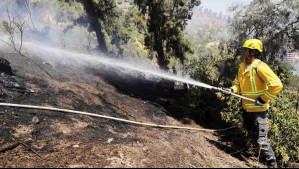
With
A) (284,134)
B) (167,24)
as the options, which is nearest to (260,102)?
(284,134)

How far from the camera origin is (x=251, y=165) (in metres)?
5.64

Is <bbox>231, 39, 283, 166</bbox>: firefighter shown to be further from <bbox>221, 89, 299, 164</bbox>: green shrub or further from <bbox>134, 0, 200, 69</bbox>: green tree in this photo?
<bbox>134, 0, 200, 69</bbox>: green tree

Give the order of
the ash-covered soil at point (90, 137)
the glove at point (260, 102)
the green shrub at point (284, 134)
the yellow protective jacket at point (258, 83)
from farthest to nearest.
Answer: the green shrub at point (284, 134) → the glove at point (260, 102) → the yellow protective jacket at point (258, 83) → the ash-covered soil at point (90, 137)

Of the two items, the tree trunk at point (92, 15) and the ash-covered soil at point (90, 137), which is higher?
the tree trunk at point (92, 15)

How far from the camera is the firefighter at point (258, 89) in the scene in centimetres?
515

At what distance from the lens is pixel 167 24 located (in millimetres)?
22359

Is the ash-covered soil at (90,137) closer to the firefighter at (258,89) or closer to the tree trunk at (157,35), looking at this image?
the firefighter at (258,89)

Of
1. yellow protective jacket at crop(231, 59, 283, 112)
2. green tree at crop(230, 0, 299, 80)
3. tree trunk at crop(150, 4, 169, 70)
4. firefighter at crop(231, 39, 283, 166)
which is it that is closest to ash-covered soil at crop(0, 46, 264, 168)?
firefighter at crop(231, 39, 283, 166)

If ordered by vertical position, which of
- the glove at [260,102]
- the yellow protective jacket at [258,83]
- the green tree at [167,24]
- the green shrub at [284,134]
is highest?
the green tree at [167,24]

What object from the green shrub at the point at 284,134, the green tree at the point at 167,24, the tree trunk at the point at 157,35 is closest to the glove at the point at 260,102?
the green shrub at the point at 284,134

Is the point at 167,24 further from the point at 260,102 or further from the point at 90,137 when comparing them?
the point at 90,137

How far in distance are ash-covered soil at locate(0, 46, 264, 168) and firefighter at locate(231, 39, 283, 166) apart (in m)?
0.56

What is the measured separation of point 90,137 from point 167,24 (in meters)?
18.1

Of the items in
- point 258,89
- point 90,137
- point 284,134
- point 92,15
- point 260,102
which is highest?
point 92,15
